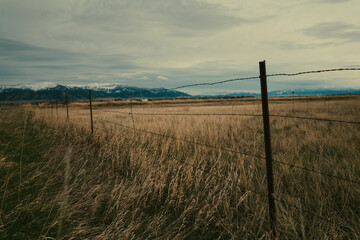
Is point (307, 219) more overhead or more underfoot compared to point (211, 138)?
more underfoot

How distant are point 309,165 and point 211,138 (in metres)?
2.64

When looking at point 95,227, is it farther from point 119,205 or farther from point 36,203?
point 36,203

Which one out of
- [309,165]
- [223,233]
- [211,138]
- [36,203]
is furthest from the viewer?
[211,138]

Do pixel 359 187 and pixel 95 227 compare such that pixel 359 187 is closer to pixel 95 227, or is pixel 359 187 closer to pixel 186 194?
pixel 186 194

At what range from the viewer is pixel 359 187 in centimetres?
347

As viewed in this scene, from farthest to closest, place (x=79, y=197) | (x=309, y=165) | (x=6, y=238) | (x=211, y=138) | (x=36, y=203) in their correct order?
(x=211, y=138) → (x=309, y=165) → (x=79, y=197) → (x=36, y=203) → (x=6, y=238)

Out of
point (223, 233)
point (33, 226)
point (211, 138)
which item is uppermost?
point (211, 138)

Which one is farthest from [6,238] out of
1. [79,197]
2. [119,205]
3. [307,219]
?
[307,219]

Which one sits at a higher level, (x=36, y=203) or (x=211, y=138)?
(x=211, y=138)

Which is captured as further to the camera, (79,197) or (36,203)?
(79,197)

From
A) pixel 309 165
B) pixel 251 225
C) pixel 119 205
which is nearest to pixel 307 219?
pixel 251 225

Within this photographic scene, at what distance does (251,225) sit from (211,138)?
12.9ft

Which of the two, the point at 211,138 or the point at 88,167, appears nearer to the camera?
the point at 88,167

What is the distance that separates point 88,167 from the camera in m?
5.19
